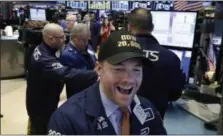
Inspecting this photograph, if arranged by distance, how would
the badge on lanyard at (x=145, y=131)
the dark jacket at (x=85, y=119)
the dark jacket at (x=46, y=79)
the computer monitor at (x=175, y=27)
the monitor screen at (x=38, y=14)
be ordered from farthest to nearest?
the monitor screen at (x=38, y=14)
the computer monitor at (x=175, y=27)
the dark jacket at (x=46, y=79)
the badge on lanyard at (x=145, y=131)
the dark jacket at (x=85, y=119)

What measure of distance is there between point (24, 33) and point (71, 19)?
1226 millimetres

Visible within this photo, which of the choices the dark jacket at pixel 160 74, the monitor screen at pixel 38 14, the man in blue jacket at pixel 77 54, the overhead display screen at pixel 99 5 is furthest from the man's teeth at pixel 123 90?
the overhead display screen at pixel 99 5

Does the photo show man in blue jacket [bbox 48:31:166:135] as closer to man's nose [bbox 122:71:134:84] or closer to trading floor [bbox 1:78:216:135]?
man's nose [bbox 122:71:134:84]

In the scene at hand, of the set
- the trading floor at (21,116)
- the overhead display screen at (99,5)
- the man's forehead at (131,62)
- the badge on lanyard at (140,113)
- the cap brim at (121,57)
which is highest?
the overhead display screen at (99,5)

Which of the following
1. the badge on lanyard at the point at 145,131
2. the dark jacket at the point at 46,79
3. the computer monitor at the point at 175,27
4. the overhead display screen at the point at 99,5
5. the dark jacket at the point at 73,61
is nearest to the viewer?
the badge on lanyard at the point at 145,131

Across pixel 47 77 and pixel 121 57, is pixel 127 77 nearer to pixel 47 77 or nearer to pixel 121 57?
pixel 121 57

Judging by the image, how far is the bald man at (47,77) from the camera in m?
2.70

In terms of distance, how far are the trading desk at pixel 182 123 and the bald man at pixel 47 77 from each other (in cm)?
70

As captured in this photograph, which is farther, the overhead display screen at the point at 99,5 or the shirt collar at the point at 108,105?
the overhead display screen at the point at 99,5

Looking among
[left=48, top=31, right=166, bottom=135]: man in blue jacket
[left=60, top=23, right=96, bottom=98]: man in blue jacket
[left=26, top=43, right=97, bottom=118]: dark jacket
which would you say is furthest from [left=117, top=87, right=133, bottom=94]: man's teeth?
[left=60, top=23, right=96, bottom=98]: man in blue jacket

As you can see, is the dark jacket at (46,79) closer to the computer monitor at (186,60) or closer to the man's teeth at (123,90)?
the computer monitor at (186,60)

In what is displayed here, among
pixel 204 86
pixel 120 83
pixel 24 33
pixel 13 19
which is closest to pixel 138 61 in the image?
pixel 120 83

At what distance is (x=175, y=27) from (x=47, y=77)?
1.29m

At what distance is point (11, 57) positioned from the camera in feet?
23.0
